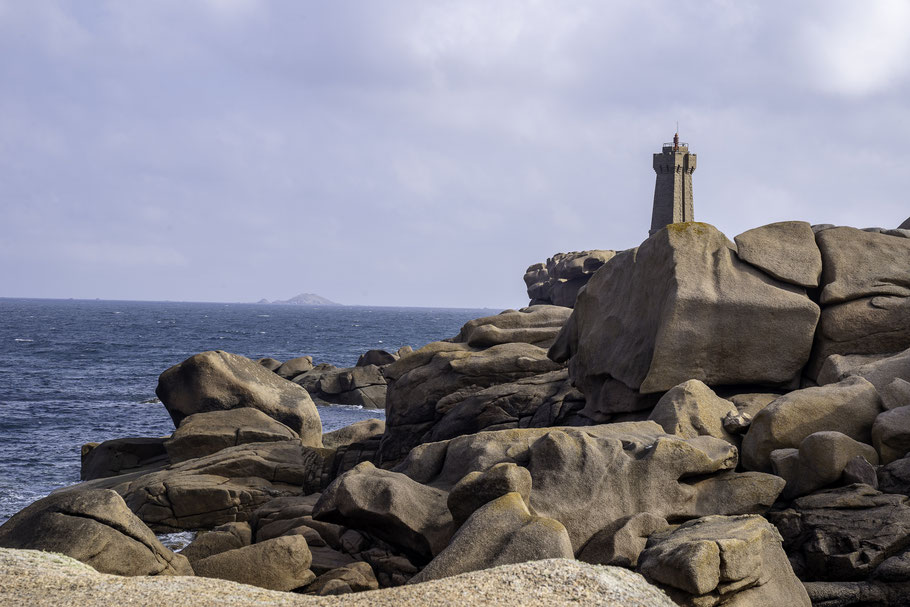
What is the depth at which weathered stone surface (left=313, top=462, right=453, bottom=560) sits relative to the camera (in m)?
11.4

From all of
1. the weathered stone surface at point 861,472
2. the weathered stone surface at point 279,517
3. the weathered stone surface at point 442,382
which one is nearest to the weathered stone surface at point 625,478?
the weathered stone surface at point 861,472

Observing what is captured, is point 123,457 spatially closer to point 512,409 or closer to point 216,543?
point 216,543

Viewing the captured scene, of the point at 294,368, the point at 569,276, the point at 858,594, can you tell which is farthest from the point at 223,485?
the point at 569,276

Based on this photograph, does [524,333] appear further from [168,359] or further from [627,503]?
[168,359]

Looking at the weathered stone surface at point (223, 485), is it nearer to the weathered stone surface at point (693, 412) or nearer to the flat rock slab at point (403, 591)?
the weathered stone surface at point (693, 412)

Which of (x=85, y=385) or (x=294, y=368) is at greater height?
(x=294, y=368)

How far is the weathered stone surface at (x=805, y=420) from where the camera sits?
40.7 feet

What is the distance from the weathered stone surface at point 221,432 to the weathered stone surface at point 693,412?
13035 mm

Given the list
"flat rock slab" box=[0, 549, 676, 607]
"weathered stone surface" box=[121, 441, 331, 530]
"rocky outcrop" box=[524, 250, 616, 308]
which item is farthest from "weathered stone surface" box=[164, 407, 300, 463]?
"rocky outcrop" box=[524, 250, 616, 308]

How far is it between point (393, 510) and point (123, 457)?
16.2 metres

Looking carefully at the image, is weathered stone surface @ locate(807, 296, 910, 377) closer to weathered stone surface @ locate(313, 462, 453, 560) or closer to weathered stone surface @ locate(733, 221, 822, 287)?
weathered stone surface @ locate(733, 221, 822, 287)

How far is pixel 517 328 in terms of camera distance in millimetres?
24172

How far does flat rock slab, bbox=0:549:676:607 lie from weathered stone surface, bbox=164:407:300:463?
1415 cm

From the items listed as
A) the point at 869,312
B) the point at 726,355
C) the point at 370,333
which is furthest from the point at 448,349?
the point at 370,333
